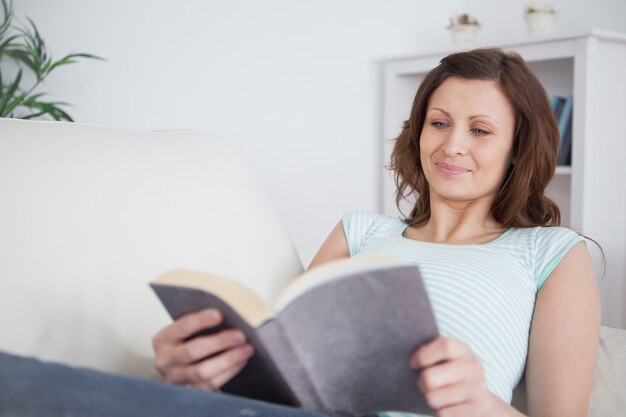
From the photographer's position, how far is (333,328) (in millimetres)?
781

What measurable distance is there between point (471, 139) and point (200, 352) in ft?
2.40

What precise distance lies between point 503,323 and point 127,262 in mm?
569

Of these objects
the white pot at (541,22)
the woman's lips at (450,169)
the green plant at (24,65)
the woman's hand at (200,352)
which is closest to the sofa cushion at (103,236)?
the woman's hand at (200,352)

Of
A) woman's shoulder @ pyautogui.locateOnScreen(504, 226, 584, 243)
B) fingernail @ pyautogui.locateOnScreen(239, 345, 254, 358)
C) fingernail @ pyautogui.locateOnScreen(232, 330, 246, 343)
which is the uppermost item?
fingernail @ pyautogui.locateOnScreen(232, 330, 246, 343)

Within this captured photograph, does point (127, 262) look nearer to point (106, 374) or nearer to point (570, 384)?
point (106, 374)

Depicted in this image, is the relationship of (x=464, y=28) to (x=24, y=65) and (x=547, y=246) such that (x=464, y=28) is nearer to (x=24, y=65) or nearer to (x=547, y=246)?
(x=24, y=65)

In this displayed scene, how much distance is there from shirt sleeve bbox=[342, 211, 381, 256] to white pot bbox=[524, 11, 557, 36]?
148 cm

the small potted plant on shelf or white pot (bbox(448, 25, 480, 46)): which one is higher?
the small potted plant on shelf

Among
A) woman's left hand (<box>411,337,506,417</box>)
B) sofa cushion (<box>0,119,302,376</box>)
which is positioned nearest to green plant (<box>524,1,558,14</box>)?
sofa cushion (<box>0,119,302,376</box>)

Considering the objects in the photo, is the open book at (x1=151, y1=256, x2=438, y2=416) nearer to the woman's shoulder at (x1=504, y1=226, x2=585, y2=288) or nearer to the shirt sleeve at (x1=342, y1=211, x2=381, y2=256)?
the woman's shoulder at (x1=504, y1=226, x2=585, y2=288)

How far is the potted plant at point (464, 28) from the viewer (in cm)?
287

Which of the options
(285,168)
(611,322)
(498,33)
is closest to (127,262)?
(285,168)

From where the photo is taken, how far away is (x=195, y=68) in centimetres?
255

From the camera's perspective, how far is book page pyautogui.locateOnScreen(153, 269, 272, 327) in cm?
74
